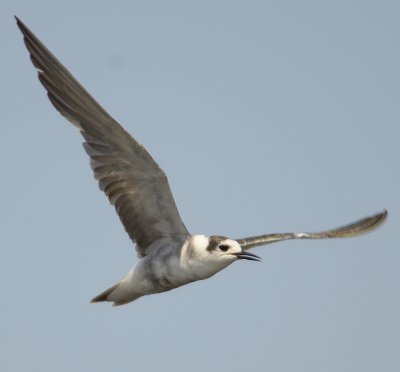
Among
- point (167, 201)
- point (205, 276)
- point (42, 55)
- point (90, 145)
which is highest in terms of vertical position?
point (42, 55)

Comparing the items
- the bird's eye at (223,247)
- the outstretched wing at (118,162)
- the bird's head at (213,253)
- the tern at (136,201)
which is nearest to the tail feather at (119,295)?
the tern at (136,201)

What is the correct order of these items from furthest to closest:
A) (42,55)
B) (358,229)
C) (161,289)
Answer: (358,229), (161,289), (42,55)

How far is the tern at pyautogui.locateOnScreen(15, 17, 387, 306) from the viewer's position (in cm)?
1463

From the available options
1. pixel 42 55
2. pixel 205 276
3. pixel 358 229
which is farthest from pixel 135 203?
pixel 358 229

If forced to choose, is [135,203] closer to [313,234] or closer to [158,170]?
[158,170]

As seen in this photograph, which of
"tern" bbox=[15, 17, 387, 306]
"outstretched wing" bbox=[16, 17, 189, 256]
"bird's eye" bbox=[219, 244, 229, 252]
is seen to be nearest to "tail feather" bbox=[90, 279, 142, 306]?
"tern" bbox=[15, 17, 387, 306]

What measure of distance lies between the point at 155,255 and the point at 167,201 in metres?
0.94

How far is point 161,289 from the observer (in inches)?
603

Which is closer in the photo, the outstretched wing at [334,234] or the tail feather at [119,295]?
the tail feather at [119,295]

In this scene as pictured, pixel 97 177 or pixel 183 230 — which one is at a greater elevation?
pixel 97 177

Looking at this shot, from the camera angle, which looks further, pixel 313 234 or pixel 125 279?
pixel 313 234

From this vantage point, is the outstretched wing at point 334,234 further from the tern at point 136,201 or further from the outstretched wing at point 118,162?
the outstretched wing at point 118,162

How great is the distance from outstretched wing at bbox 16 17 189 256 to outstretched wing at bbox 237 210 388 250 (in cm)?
148

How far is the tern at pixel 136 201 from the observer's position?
1463 cm
